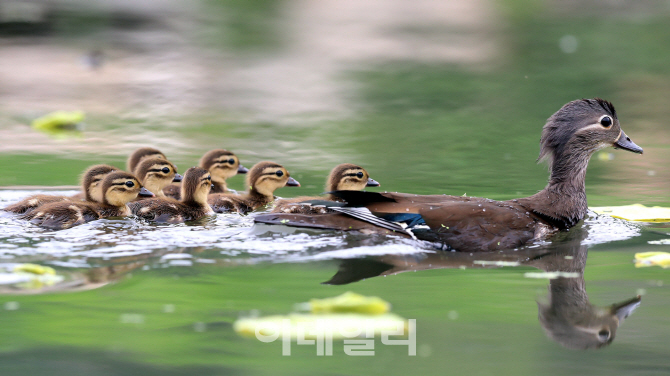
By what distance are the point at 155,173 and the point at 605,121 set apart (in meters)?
4.18

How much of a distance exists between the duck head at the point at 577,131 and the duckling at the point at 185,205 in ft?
9.89

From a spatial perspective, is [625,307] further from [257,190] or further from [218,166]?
[218,166]

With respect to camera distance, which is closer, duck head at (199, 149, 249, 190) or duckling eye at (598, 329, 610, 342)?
duckling eye at (598, 329, 610, 342)

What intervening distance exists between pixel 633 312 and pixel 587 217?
9.02ft

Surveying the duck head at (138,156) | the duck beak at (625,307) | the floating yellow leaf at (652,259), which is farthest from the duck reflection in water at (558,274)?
the duck head at (138,156)

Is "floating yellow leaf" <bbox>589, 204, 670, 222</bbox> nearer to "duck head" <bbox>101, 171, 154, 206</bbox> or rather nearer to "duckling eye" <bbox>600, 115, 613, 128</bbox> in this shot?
"duckling eye" <bbox>600, 115, 613, 128</bbox>

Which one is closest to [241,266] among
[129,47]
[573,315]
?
[573,315]

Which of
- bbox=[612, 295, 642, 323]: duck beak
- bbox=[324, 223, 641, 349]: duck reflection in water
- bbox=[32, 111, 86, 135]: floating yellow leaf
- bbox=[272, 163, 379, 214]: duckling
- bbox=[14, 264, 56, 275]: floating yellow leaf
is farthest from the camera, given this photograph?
bbox=[32, 111, 86, 135]: floating yellow leaf

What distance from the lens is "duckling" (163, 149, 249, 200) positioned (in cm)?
911

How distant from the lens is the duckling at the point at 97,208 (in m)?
7.14

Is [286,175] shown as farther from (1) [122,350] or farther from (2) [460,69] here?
(2) [460,69]

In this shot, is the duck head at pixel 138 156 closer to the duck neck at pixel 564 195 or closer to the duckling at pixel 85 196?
the duckling at pixel 85 196

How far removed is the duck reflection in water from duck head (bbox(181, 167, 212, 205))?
217 centimetres

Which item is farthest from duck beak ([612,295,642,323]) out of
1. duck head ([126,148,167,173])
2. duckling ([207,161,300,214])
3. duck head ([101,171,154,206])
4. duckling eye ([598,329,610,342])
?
duck head ([126,148,167,173])
